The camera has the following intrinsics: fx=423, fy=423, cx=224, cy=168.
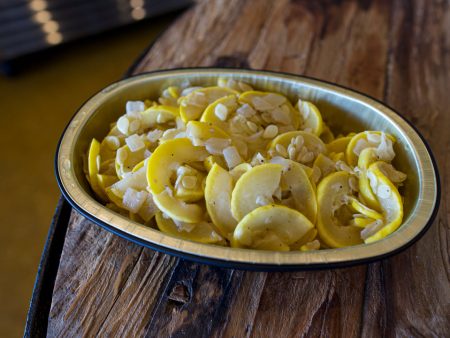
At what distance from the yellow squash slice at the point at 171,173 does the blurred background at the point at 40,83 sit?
0.81 meters

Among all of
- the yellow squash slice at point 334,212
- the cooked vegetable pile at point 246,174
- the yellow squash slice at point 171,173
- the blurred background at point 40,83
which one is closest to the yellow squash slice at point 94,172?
the cooked vegetable pile at point 246,174

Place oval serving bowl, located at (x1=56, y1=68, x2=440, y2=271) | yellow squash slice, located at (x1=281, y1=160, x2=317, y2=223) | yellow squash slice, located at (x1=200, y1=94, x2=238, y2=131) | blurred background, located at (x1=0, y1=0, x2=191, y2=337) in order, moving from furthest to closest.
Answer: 1. blurred background, located at (x1=0, y1=0, x2=191, y2=337)
2. yellow squash slice, located at (x1=200, y1=94, x2=238, y2=131)
3. yellow squash slice, located at (x1=281, y1=160, x2=317, y2=223)
4. oval serving bowl, located at (x1=56, y1=68, x2=440, y2=271)

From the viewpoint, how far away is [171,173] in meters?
0.67

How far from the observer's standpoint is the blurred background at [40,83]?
1339 millimetres

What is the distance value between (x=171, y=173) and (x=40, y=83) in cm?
146

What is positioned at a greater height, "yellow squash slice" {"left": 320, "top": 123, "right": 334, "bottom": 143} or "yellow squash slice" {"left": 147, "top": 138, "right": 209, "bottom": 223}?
"yellow squash slice" {"left": 147, "top": 138, "right": 209, "bottom": 223}

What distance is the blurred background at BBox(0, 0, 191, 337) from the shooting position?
1.34m

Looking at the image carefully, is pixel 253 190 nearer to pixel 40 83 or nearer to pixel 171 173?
pixel 171 173

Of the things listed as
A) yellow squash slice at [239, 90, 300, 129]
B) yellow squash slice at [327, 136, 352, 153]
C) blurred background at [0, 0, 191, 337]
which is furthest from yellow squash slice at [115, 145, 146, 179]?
blurred background at [0, 0, 191, 337]

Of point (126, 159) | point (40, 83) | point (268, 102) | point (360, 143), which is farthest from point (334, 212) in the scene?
point (40, 83)

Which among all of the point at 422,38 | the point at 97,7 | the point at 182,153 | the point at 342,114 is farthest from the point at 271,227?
A: the point at 97,7

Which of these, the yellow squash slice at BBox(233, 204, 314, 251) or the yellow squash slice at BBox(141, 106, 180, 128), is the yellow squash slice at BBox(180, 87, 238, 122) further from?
the yellow squash slice at BBox(233, 204, 314, 251)

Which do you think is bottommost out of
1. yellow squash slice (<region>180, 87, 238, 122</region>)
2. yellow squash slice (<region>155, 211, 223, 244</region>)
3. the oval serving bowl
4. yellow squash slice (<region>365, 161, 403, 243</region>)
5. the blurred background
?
the blurred background

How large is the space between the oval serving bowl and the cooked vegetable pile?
3 cm
